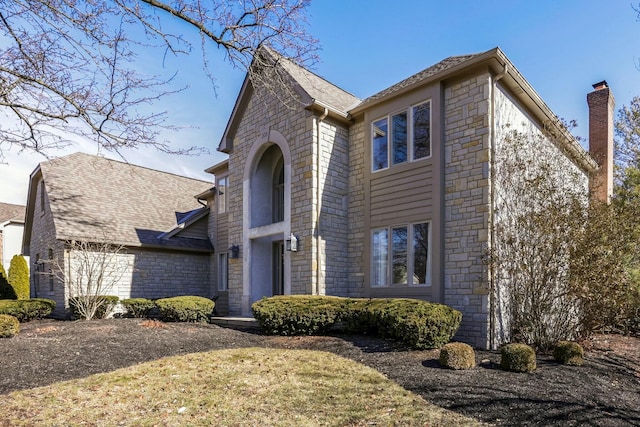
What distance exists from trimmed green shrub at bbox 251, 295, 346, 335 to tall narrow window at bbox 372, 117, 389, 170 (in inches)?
147

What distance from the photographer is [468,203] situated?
30.2 feet

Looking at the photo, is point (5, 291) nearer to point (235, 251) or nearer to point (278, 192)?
point (235, 251)

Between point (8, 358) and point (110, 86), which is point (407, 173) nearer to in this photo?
point (110, 86)

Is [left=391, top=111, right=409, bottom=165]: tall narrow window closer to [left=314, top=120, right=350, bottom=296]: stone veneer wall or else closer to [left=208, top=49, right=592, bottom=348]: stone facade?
[left=208, top=49, right=592, bottom=348]: stone facade

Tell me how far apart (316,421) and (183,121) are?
5.81 meters

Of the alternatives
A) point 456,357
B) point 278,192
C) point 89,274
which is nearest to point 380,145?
point 278,192

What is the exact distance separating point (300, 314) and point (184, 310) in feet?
15.8

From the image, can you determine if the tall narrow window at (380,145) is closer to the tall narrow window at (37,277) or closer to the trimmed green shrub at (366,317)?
the trimmed green shrub at (366,317)

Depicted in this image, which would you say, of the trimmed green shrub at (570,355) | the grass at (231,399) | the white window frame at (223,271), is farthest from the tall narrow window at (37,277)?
the trimmed green shrub at (570,355)

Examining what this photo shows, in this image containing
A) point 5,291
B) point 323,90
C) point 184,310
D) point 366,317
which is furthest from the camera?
point 5,291

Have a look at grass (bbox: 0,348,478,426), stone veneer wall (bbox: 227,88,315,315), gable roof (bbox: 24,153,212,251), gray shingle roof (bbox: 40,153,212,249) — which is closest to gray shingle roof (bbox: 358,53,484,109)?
stone veneer wall (bbox: 227,88,315,315)

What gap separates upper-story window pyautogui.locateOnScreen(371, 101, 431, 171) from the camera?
10.2 metres

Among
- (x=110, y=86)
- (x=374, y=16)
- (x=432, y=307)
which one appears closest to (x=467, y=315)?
(x=432, y=307)

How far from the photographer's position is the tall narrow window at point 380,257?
422 inches
